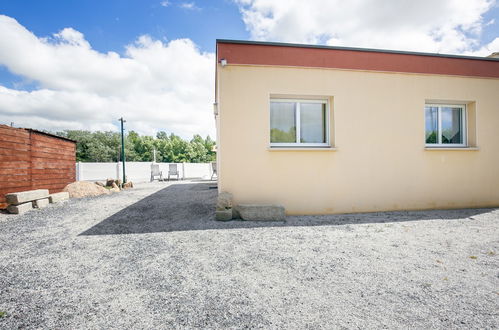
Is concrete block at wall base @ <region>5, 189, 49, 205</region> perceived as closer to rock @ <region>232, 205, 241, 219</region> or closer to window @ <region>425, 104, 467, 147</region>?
rock @ <region>232, 205, 241, 219</region>

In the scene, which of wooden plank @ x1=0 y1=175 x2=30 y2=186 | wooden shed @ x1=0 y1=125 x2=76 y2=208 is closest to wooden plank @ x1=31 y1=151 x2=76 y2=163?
wooden shed @ x1=0 y1=125 x2=76 y2=208

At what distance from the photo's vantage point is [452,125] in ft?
20.1

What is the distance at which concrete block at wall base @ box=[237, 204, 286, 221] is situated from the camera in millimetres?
4699

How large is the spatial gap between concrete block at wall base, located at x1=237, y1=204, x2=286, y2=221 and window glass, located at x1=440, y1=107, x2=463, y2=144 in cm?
502

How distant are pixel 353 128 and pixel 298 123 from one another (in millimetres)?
1292

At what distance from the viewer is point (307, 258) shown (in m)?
2.89

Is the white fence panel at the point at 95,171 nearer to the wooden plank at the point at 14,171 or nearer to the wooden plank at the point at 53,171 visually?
the wooden plank at the point at 53,171

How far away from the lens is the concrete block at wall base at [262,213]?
4699mm

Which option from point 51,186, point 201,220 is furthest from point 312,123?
point 51,186

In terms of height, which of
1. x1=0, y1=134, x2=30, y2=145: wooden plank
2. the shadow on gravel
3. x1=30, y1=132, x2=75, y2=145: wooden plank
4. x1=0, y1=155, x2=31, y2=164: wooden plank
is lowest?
the shadow on gravel

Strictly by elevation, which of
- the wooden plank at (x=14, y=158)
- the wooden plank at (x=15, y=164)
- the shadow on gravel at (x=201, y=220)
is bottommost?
the shadow on gravel at (x=201, y=220)

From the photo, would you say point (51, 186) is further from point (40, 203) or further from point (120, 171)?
point (120, 171)

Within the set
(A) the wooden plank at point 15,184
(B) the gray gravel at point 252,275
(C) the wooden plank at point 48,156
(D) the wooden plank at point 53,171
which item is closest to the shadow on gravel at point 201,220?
(B) the gray gravel at point 252,275

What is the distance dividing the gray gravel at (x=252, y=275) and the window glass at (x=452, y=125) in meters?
2.55
